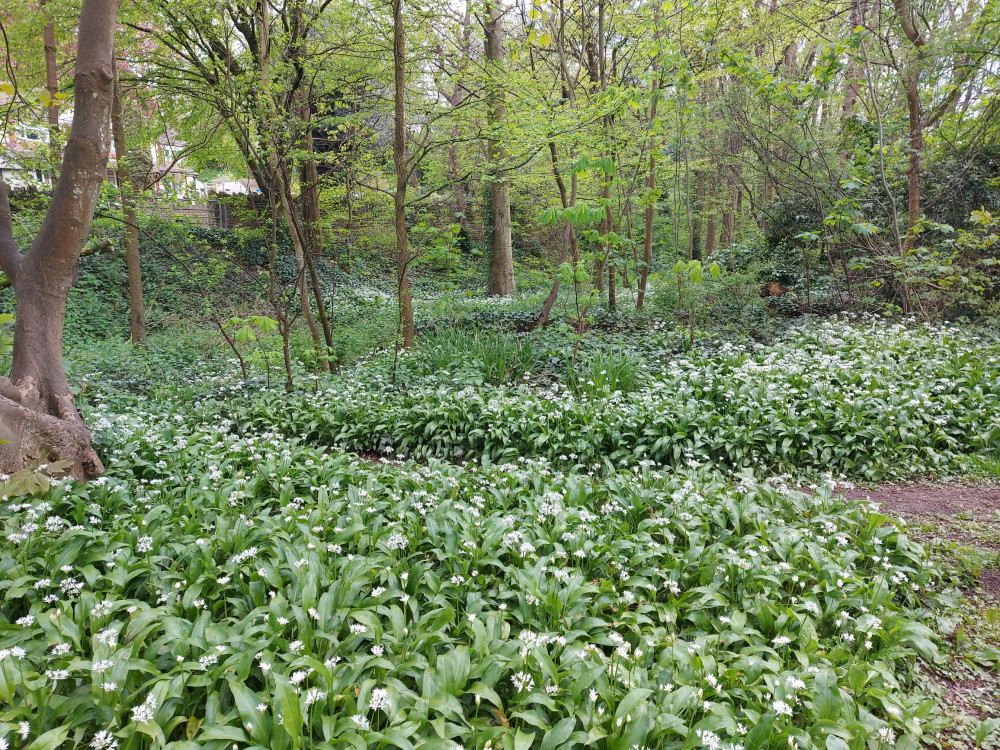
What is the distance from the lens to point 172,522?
10.7 ft

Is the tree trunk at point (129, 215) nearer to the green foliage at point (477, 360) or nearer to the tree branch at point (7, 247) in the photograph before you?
the tree branch at point (7, 247)

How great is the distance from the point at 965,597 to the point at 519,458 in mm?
3015

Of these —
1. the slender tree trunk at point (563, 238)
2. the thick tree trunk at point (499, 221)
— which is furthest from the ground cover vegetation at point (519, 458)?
the thick tree trunk at point (499, 221)

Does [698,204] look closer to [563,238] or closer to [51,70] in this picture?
[563,238]

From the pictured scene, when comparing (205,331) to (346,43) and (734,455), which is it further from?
(734,455)

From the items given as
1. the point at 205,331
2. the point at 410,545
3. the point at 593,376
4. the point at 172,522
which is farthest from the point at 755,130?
the point at 205,331

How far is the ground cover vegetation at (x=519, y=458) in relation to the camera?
2119 millimetres

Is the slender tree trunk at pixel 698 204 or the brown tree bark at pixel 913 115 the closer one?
the brown tree bark at pixel 913 115

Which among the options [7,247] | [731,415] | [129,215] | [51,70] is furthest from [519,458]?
[51,70]

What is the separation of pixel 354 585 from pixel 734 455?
3.48m

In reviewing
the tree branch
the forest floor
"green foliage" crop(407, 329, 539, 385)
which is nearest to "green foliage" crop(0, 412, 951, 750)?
the forest floor

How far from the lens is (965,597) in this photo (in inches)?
121

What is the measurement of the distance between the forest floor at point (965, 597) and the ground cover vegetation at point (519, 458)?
0.06 feet

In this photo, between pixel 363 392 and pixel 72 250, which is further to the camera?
pixel 363 392
